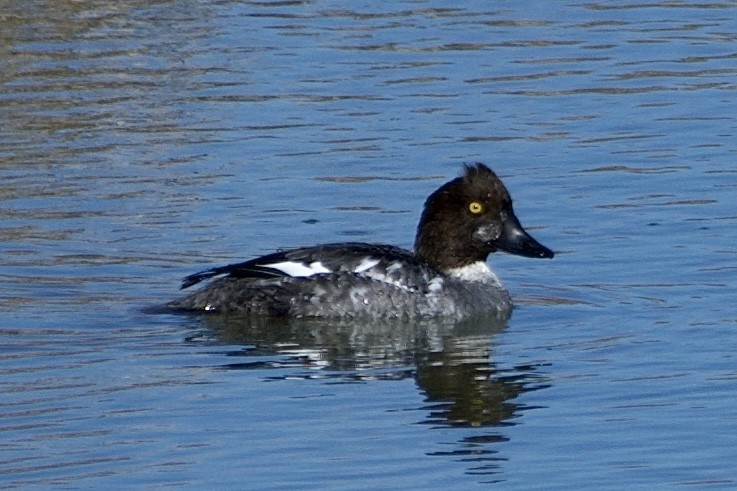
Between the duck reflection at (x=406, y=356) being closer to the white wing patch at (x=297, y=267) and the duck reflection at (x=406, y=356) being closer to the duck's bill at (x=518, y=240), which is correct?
the white wing patch at (x=297, y=267)

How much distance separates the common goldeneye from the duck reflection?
0.11m

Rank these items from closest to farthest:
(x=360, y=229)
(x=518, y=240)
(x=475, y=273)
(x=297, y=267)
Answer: (x=297, y=267), (x=518, y=240), (x=475, y=273), (x=360, y=229)

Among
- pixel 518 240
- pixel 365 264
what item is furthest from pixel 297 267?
pixel 518 240

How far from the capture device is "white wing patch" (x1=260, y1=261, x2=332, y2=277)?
1429 centimetres

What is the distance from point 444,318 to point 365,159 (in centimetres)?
373

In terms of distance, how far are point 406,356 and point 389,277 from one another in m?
1.17

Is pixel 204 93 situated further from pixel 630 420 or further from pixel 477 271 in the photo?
pixel 630 420

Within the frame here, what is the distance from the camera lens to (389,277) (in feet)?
47.5

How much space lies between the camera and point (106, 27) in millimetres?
23188

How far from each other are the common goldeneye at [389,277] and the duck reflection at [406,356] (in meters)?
0.11

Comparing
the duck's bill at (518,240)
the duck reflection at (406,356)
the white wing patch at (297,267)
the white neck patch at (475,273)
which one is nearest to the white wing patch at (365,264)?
the white wing patch at (297,267)

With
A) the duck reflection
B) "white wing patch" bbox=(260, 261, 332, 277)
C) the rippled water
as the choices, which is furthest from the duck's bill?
"white wing patch" bbox=(260, 261, 332, 277)

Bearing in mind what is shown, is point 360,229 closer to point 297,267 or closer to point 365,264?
point 365,264

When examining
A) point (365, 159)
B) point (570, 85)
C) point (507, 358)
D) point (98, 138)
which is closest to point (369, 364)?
point (507, 358)
